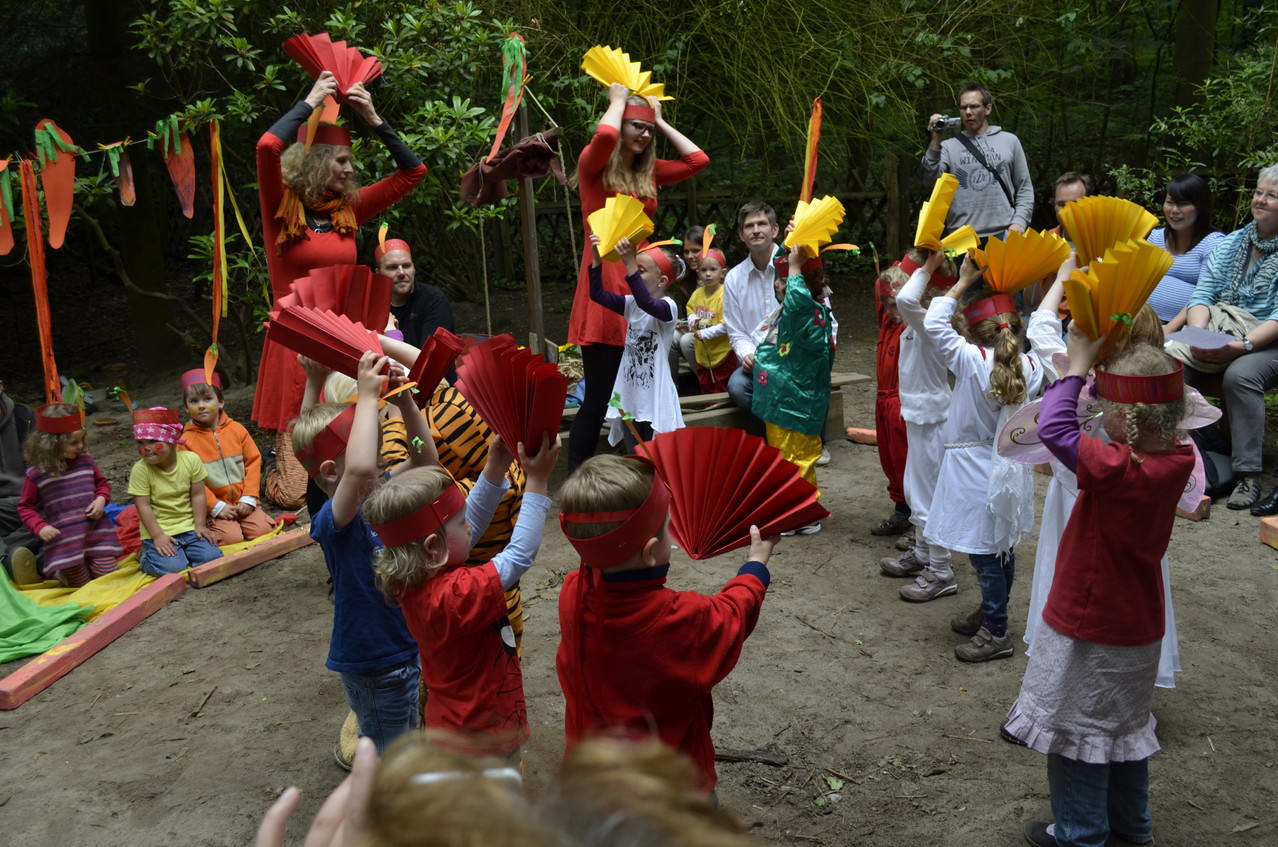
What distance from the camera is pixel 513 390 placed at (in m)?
2.24

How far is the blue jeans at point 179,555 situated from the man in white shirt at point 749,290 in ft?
Result: 10.1

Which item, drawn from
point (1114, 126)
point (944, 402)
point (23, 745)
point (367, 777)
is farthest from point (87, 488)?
point (1114, 126)

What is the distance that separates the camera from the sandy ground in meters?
2.94

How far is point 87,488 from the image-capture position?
198 inches

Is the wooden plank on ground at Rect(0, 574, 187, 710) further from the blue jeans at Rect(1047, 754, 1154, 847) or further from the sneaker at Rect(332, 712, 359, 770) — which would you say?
the blue jeans at Rect(1047, 754, 1154, 847)

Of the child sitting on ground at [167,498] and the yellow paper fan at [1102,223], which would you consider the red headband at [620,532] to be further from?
the child sitting on ground at [167,498]

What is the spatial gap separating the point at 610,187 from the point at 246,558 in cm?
270

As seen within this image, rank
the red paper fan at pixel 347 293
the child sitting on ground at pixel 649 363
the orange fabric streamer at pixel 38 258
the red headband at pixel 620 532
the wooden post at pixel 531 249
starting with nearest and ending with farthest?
the red headband at pixel 620 532
the red paper fan at pixel 347 293
the orange fabric streamer at pixel 38 258
the child sitting on ground at pixel 649 363
the wooden post at pixel 531 249

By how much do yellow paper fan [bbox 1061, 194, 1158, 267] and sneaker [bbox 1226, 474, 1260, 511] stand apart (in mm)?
2967

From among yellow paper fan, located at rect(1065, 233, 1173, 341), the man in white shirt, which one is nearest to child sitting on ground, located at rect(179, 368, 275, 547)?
the man in white shirt

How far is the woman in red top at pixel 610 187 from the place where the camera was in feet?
14.9

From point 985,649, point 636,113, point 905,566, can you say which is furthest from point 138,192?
point 985,649

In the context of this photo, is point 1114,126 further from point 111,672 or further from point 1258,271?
point 111,672

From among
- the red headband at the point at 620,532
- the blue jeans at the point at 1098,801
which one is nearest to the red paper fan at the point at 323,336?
the red headband at the point at 620,532
